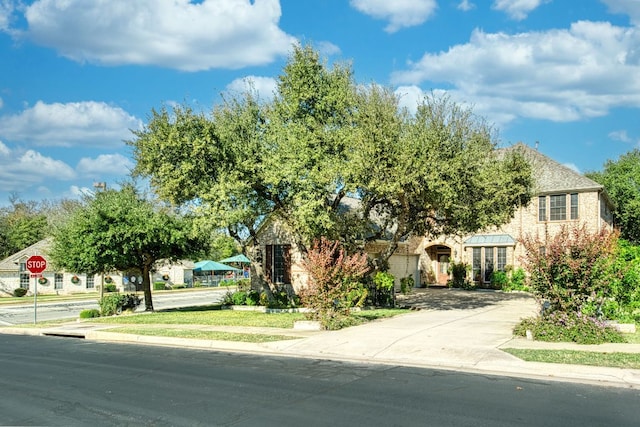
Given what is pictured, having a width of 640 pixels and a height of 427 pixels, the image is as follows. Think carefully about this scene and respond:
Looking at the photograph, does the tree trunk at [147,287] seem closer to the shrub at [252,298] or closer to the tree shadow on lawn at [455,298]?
the shrub at [252,298]

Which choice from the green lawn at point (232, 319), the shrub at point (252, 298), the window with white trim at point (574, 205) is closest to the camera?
the green lawn at point (232, 319)

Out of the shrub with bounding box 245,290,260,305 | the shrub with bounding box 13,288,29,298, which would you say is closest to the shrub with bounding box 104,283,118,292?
the shrub with bounding box 13,288,29,298

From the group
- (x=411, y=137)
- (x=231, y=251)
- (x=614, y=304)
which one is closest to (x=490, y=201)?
(x=411, y=137)

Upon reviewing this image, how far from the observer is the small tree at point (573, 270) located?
12977 millimetres

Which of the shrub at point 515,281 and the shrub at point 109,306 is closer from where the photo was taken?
the shrub at point 109,306

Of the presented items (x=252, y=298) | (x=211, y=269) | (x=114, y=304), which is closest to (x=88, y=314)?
(x=114, y=304)

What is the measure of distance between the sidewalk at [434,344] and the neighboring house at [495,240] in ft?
33.6

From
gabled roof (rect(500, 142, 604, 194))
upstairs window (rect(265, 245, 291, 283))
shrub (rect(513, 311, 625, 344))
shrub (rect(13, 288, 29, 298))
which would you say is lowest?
shrub (rect(13, 288, 29, 298))

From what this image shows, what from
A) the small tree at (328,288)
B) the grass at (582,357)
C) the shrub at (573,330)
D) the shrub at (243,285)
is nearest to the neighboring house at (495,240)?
the shrub at (243,285)

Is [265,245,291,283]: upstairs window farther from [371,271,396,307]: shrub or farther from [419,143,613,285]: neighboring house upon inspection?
[419,143,613,285]: neighboring house

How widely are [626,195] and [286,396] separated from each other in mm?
41270

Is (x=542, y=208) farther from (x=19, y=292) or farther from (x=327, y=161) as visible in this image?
(x=19, y=292)

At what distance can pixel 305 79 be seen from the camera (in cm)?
2145

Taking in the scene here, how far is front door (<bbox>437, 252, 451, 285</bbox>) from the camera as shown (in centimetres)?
3600
